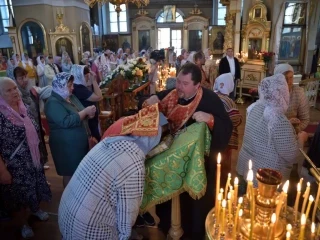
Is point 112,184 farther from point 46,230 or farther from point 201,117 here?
point 46,230

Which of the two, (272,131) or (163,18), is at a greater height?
(163,18)

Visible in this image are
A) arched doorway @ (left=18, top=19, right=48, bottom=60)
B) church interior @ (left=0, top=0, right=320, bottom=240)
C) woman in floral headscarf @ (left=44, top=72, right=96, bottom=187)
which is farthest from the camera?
arched doorway @ (left=18, top=19, right=48, bottom=60)

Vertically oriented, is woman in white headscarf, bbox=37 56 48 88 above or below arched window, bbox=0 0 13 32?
below

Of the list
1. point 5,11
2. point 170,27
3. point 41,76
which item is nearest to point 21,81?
point 41,76

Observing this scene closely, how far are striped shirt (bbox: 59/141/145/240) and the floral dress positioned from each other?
40.2 inches

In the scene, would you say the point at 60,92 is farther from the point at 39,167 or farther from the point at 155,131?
the point at 155,131

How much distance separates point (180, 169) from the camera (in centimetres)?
153

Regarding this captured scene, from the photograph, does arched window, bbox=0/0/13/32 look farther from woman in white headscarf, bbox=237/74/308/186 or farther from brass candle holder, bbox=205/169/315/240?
brass candle holder, bbox=205/169/315/240

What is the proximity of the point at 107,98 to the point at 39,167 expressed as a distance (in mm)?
2180

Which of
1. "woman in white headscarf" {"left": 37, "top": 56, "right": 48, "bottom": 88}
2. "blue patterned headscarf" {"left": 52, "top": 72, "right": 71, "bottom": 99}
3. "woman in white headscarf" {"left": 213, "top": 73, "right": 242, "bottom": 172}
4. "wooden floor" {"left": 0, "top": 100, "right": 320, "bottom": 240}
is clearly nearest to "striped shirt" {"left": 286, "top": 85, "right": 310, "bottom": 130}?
"woman in white headscarf" {"left": 213, "top": 73, "right": 242, "bottom": 172}

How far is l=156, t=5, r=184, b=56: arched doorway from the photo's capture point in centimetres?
1911

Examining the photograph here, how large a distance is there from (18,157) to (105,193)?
1296 millimetres

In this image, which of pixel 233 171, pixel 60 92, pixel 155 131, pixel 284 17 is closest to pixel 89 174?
pixel 155 131

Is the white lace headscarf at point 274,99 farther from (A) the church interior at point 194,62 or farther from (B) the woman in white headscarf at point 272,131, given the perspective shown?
(A) the church interior at point 194,62
